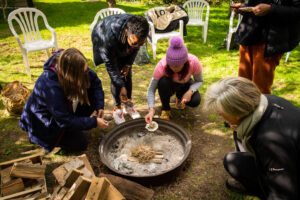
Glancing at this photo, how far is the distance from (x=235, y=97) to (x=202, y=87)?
2892 mm

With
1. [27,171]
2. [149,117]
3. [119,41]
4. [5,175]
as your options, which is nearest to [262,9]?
[119,41]

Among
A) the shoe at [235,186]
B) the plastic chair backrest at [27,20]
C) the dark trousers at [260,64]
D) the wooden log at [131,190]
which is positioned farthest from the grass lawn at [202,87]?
the dark trousers at [260,64]

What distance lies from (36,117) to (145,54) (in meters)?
3.26

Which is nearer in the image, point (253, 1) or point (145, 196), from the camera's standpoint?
point (145, 196)

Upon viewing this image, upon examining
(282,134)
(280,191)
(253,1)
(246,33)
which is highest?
(253,1)

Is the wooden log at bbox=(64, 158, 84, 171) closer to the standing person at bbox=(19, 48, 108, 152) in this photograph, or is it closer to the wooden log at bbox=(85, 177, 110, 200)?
the standing person at bbox=(19, 48, 108, 152)

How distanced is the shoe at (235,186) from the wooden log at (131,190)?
828mm

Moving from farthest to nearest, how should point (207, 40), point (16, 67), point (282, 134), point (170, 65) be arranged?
1. point (207, 40)
2. point (16, 67)
3. point (170, 65)
4. point (282, 134)

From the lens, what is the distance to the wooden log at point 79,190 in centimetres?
188

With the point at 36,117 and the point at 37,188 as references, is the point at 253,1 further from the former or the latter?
the point at 37,188

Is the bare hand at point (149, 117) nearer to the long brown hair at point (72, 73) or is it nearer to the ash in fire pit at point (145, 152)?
the ash in fire pit at point (145, 152)

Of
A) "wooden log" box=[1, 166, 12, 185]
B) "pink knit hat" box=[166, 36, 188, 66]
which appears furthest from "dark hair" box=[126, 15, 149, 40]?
"wooden log" box=[1, 166, 12, 185]

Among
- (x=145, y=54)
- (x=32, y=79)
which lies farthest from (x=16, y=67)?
(x=145, y=54)

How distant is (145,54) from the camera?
5289 millimetres
